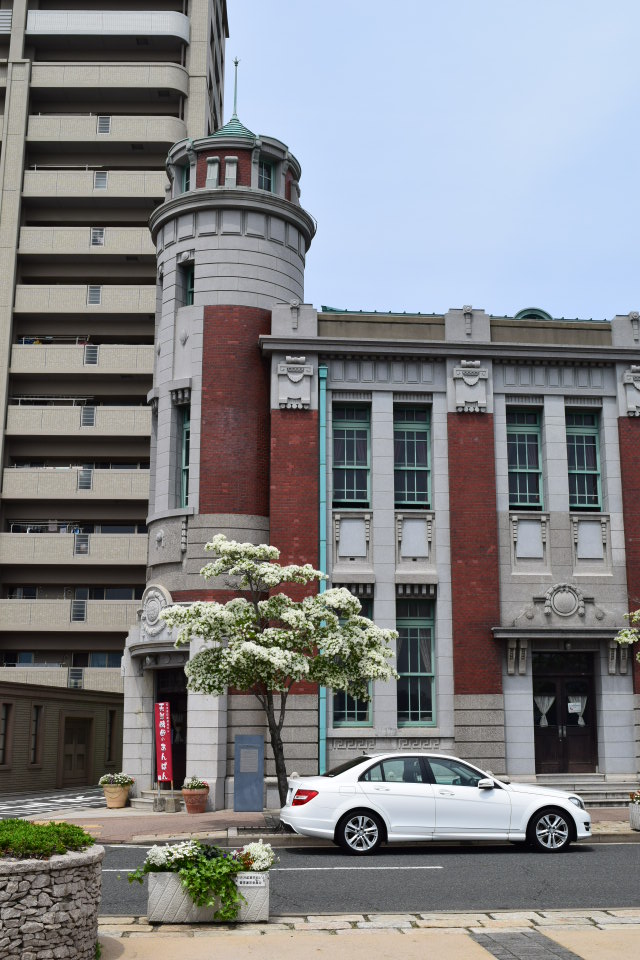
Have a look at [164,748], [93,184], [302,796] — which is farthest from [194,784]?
[93,184]

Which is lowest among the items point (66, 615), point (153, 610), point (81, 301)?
point (153, 610)

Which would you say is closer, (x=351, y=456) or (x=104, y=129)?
(x=351, y=456)

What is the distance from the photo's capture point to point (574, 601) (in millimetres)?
24625

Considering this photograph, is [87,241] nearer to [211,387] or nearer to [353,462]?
[211,387]

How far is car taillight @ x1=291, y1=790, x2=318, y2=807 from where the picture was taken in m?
15.3

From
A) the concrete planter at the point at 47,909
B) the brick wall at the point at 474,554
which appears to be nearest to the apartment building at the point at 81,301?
the brick wall at the point at 474,554

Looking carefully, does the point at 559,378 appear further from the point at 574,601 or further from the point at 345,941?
the point at 345,941

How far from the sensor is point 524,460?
26.0m

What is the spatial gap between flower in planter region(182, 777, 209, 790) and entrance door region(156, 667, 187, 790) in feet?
6.07

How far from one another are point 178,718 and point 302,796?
9848mm

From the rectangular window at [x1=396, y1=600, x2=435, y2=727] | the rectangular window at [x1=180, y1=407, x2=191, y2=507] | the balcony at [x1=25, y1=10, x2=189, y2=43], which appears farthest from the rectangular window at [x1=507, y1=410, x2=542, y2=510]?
the balcony at [x1=25, y1=10, x2=189, y2=43]

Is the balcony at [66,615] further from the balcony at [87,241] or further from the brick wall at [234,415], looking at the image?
the brick wall at [234,415]

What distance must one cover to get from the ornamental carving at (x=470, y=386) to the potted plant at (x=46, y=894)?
59.7 ft

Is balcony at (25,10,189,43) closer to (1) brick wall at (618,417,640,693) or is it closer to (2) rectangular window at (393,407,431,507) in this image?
(2) rectangular window at (393,407,431,507)
